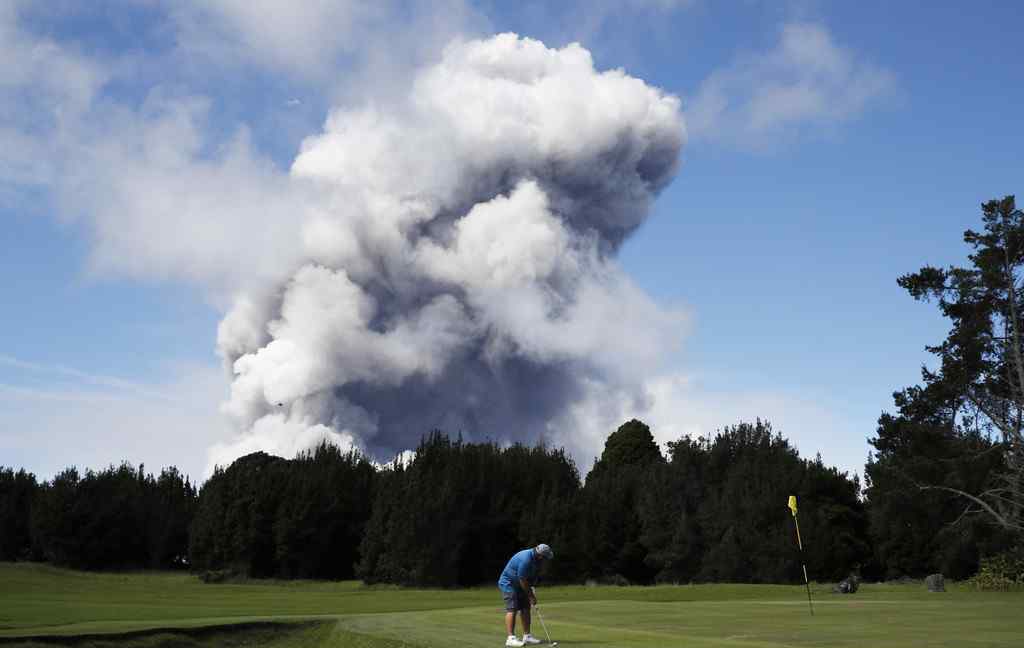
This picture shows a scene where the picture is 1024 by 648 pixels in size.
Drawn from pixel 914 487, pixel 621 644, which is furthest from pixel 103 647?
pixel 914 487

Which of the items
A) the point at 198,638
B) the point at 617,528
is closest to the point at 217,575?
the point at 617,528

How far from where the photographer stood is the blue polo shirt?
2147 centimetres

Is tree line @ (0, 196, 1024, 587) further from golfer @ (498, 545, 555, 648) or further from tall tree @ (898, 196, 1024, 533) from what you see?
golfer @ (498, 545, 555, 648)

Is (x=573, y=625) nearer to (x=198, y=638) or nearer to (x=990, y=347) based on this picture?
(x=198, y=638)

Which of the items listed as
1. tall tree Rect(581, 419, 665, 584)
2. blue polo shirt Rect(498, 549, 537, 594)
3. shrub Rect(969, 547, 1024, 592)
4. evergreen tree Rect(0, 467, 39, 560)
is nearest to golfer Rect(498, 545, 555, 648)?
blue polo shirt Rect(498, 549, 537, 594)

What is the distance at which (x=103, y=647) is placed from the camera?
2611 cm

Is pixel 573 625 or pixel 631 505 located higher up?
pixel 631 505

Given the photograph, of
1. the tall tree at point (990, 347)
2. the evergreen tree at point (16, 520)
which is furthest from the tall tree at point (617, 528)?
the evergreen tree at point (16, 520)

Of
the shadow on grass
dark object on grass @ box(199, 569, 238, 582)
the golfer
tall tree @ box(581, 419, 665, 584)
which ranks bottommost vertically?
the shadow on grass

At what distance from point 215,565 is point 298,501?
9.68m

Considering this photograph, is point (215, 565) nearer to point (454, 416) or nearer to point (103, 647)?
point (103, 647)

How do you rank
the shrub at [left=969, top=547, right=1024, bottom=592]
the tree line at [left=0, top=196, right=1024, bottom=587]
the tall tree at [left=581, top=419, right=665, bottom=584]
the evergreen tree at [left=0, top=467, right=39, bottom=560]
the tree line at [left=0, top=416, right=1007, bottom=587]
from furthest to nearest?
1. the evergreen tree at [left=0, top=467, right=39, bottom=560]
2. the tall tree at [left=581, top=419, right=665, bottom=584]
3. the tree line at [left=0, top=416, right=1007, bottom=587]
4. the tree line at [left=0, top=196, right=1024, bottom=587]
5. the shrub at [left=969, top=547, right=1024, bottom=592]

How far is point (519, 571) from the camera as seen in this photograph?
21422 mm

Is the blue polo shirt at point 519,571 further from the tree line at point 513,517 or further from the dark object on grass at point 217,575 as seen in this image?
the dark object on grass at point 217,575
